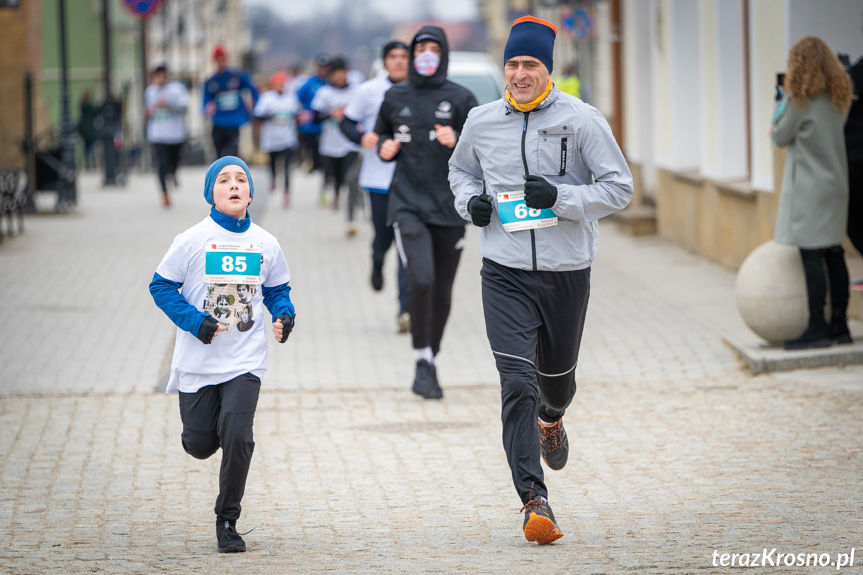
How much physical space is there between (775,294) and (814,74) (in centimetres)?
140

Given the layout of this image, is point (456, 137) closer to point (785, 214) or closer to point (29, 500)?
point (785, 214)

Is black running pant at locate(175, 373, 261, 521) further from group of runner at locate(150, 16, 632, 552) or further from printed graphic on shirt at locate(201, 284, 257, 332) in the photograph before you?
printed graphic on shirt at locate(201, 284, 257, 332)

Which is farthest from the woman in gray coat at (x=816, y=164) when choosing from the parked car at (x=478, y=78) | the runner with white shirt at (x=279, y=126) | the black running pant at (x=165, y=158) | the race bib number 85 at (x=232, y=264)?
the runner with white shirt at (x=279, y=126)

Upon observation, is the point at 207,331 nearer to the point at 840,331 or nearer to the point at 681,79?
the point at 840,331

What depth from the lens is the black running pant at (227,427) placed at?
5.43m

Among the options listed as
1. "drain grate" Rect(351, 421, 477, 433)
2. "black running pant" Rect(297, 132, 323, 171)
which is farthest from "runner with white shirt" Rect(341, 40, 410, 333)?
"black running pant" Rect(297, 132, 323, 171)

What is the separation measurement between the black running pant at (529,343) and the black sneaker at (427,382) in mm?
2735

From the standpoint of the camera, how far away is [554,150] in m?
5.65

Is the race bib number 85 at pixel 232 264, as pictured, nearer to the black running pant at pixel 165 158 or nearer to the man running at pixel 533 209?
the man running at pixel 533 209

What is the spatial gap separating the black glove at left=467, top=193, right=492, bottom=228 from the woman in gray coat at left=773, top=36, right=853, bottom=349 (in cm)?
387

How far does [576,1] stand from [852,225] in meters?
13.3

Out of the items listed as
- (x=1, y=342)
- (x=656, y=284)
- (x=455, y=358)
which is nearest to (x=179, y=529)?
(x=455, y=358)

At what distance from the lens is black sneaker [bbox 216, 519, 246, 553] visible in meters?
5.50

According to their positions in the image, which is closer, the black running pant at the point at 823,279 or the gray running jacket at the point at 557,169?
the gray running jacket at the point at 557,169
